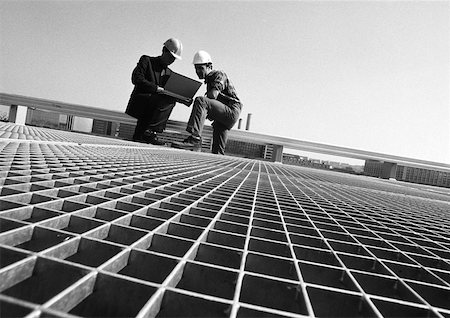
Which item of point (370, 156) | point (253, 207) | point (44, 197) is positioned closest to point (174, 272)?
point (44, 197)

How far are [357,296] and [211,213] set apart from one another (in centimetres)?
53

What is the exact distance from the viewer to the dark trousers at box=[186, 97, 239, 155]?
14.2 ft

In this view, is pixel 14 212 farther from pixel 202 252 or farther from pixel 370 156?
pixel 370 156

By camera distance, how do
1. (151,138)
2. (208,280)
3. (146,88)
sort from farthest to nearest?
(151,138), (146,88), (208,280)

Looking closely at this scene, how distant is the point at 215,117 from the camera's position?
495cm

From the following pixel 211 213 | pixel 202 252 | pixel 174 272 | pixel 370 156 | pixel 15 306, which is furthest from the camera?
pixel 370 156

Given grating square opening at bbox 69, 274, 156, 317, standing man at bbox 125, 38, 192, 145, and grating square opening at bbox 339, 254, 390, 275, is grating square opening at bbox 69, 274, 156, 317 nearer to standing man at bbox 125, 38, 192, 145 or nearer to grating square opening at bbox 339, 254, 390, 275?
grating square opening at bbox 339, 254, 390, 275

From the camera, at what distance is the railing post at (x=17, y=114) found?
9.36 m

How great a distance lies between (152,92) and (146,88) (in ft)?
0.48

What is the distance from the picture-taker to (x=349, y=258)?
0.74 m

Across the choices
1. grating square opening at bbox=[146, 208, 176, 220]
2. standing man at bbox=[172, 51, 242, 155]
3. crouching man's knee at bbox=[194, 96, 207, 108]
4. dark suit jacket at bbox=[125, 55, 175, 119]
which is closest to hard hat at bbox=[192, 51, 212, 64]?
standing man at bbox=[172, 51, 242, 155]

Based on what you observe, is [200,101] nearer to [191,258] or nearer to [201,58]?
[201,58]

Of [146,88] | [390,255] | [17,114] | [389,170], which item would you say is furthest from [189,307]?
[389,170]

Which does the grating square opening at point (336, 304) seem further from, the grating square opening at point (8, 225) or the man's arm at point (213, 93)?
the man's arm at point (213, 93)
